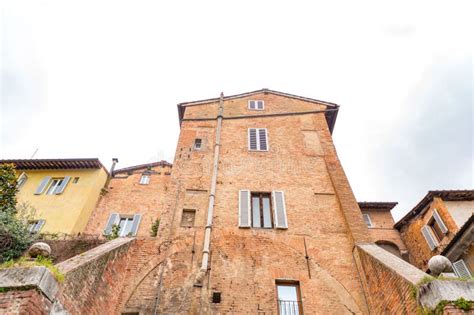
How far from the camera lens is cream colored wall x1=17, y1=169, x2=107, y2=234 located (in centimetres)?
1714

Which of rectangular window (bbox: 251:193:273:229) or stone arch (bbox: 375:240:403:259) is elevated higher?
stone arch (bbox: 375:240:403:259)

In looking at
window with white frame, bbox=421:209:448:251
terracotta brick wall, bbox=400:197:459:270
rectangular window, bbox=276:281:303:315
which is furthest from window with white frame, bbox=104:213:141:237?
window with white frame, bbox=421:209:448:251

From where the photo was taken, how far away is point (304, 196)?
11.7m

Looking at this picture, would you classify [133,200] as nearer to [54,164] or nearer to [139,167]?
[139,167]

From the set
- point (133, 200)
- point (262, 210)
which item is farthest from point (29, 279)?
point (133, 200)

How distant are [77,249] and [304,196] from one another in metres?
8.35

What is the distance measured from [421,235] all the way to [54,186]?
24939mm

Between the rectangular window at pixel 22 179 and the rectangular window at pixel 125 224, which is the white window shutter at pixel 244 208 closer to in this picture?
the rectangular window at pixel 125 224

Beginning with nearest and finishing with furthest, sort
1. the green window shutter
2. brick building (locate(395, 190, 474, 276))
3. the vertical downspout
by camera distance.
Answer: the vertical downspout < brick building (locate(395, 190, 474, 276)) < the green window shutter

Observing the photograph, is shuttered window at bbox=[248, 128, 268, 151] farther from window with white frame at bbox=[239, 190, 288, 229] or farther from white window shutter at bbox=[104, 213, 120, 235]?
white window shutter at bbox=[104, 213, 120, 235]

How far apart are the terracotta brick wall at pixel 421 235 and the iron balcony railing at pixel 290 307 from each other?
13.9 m

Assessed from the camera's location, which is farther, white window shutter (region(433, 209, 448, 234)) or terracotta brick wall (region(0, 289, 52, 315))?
white window shutter (region(433, 209, 448, 234))

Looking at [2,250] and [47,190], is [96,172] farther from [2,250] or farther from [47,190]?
[2,250]

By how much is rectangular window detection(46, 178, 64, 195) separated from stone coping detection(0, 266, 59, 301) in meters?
15.4
